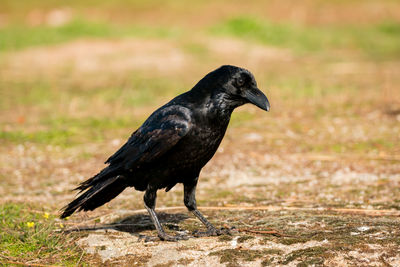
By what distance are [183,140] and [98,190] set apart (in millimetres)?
720

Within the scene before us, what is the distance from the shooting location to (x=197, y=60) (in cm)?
1404

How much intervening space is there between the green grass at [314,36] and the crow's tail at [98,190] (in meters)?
12.2

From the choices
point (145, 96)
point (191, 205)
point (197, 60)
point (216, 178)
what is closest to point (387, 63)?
point (197, 60)

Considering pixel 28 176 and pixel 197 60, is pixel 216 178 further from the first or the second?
pixel 197 60

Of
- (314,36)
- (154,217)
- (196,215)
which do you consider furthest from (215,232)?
(314,36)

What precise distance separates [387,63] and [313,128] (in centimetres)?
658

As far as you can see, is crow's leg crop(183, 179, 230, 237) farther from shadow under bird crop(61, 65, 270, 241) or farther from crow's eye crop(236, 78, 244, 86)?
crow's eye crop(236, 78, 244, 86)

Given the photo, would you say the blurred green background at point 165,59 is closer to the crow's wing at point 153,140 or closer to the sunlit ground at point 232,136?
the sunlit ground at point 232,136

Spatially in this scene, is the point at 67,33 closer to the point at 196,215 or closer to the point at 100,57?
the point at 100,57

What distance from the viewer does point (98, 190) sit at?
13.1 ft

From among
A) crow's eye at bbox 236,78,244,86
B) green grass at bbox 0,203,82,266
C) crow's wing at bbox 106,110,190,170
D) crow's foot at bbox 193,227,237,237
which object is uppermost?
crow's eye at bbox 236,78,244,86

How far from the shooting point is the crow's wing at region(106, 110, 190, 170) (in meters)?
3.69

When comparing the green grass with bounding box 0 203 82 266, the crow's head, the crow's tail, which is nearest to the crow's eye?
the crow's head

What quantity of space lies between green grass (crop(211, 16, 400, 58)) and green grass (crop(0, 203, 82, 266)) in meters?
12.4
